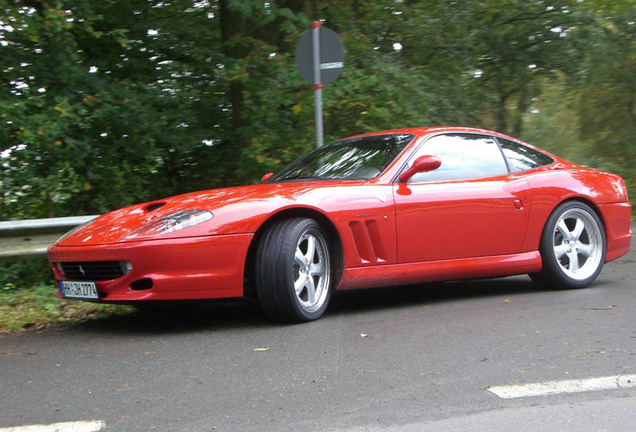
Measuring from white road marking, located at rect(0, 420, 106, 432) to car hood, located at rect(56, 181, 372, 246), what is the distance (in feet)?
5.97

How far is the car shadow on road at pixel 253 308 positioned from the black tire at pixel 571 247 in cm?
26

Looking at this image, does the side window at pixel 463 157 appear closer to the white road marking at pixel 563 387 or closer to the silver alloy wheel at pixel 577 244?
the silver alloy wheel at pixel 577 244

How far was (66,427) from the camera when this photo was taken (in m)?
3.30

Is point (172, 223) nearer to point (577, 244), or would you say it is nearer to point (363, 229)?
point (363, 229)

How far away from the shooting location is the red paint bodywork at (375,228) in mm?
5062

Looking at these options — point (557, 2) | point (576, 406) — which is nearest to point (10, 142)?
point (576, 406)

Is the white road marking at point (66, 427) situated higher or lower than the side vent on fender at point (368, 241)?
lower

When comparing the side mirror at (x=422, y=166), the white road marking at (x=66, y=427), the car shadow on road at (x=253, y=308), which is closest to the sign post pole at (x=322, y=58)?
the car shadow on road at (x=253, y=308)

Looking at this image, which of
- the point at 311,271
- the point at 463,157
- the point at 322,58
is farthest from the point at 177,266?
the point at 322,58

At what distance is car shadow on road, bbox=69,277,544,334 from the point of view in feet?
18.2

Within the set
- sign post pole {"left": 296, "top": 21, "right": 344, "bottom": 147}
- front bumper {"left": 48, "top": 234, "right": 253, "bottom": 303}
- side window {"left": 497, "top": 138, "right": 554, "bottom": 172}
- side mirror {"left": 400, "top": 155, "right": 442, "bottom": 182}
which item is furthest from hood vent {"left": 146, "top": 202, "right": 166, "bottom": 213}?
side window {"left": 497, "top": 138, "right": 554, "bottom": 172}

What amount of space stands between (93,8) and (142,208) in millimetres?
5298

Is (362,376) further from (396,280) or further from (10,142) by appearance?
(10,142)

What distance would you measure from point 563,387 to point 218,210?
2473 mm
